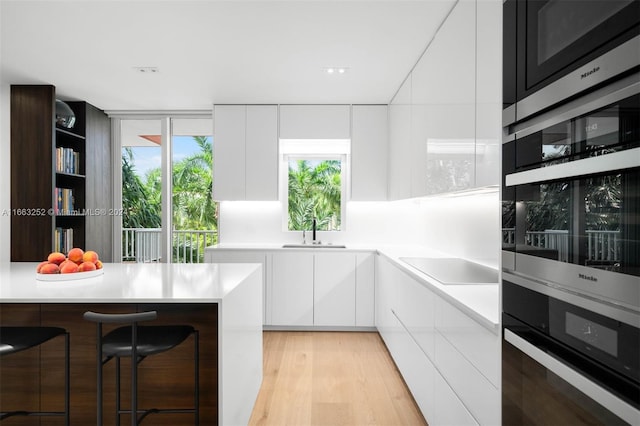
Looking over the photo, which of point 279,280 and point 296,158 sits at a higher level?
point 296,158

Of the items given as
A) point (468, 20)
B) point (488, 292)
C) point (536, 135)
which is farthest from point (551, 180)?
point (468, 20)

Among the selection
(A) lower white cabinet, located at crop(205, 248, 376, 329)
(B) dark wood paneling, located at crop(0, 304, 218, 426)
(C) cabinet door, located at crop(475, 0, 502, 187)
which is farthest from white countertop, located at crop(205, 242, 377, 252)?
(C) cabinet door, located at crop(475, 0, 502, 187)

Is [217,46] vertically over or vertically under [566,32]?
over

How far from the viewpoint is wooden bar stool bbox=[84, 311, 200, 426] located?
157 cm

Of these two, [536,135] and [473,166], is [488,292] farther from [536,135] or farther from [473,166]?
[536,135]

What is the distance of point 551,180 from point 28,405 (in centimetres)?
267

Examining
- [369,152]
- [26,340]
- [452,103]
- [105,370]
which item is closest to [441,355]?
[452,103]

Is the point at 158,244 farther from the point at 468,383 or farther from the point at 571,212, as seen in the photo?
the point at 571,212

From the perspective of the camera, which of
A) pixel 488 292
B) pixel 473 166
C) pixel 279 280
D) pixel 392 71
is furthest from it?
pixel 279 280

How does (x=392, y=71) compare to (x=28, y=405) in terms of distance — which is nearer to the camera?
(x=28, y=405)

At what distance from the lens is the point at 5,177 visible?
12.2 ft

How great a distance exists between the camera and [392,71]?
319 centimetres

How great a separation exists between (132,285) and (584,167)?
76.5 inches

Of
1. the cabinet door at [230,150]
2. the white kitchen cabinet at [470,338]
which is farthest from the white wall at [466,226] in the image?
the cabinet door at [230,150]
